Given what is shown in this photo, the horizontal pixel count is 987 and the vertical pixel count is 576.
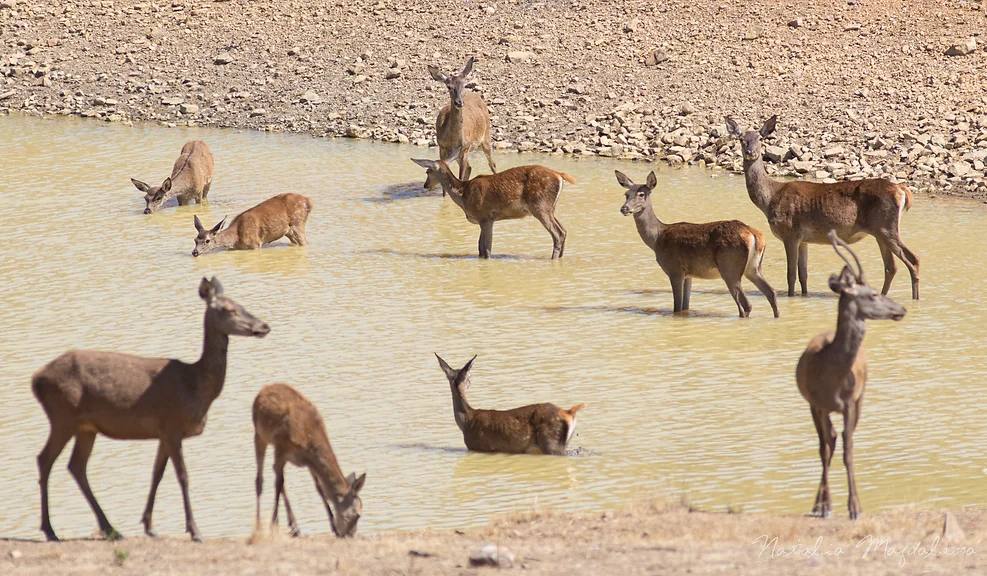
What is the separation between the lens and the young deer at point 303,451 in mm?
9555

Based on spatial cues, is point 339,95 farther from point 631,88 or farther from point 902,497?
point 902,497

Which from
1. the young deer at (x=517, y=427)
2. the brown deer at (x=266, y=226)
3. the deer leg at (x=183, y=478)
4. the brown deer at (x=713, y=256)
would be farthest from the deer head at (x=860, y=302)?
the brown deer at (x=266, y=226)

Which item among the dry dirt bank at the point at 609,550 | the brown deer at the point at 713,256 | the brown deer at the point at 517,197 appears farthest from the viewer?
the brown deer at the point at 517,197

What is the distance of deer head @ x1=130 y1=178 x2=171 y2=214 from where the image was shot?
21.3m

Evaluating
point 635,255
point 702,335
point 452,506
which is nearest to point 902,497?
point 452,506

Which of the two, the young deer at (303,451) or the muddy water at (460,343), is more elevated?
the young deer at (303,451)

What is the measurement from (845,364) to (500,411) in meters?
3.09

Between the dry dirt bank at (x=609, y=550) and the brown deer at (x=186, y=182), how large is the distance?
1247 centimetres

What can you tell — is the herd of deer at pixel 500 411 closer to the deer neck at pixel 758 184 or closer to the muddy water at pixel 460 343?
the deer neck at pixel 758 184

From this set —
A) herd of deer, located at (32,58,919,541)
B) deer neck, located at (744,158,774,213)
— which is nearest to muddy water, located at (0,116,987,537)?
herd of deer, located at (32,58,919,541)

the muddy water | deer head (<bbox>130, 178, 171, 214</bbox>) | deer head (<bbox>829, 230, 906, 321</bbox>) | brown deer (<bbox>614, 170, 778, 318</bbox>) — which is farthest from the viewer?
deer head (<bbox>130, 178, 171, 214</bbox>)

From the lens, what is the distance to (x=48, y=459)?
9469 mm

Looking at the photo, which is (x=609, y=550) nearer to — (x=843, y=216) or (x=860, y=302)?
(x=860, y=302)

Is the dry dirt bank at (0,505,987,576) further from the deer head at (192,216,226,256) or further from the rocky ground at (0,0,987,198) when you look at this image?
the rocky ground at (0,0,987,198)
